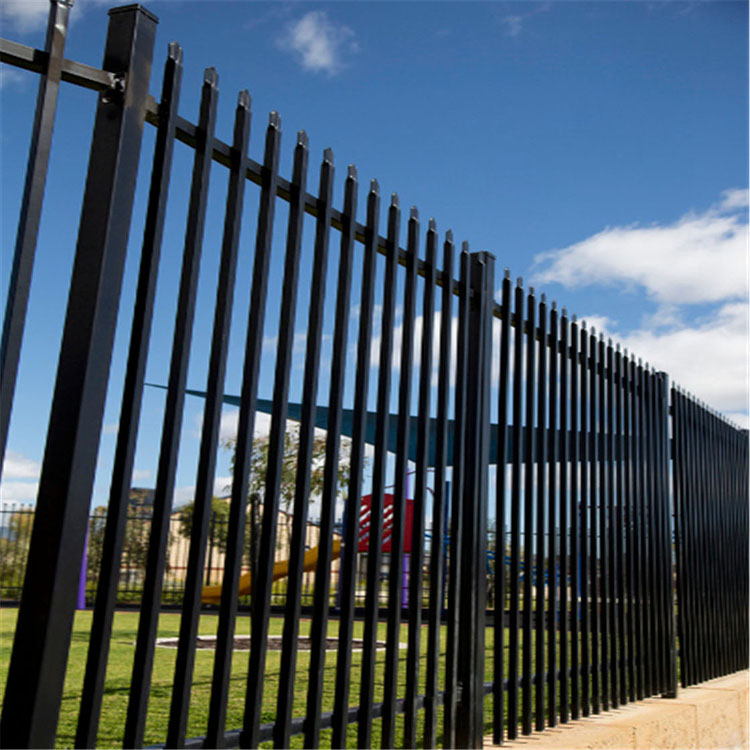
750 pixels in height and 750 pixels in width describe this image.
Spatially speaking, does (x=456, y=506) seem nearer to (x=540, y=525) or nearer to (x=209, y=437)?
(x=540, y=525)

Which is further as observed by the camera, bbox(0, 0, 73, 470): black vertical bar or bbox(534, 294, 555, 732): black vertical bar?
bbox(534, 294, 555, 732): black vertical bar

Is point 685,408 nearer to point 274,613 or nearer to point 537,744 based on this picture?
point 537,744

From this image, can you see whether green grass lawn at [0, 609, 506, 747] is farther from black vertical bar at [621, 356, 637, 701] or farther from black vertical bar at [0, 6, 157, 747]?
black vertical bar at [0, 6, 157, 747]

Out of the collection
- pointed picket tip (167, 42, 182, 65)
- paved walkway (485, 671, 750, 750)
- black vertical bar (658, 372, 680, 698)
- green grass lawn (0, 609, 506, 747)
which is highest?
pointed picket tip (167, 42, 182, 65)

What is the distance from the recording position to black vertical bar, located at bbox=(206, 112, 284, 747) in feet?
7.25

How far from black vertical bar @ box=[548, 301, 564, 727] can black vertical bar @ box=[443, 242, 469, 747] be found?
2.67 ft

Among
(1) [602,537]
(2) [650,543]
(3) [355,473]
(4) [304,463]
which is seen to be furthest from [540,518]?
(4) [304,463]

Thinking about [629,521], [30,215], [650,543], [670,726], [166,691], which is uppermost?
[30,215]

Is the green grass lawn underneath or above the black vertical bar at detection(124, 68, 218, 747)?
underneath

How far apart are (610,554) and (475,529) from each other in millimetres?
1718

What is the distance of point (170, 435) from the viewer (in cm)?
211

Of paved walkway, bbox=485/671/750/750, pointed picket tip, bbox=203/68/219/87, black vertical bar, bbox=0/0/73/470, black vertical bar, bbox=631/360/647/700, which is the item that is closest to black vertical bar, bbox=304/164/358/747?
pointed picket tip, bbox=203/68/219/87

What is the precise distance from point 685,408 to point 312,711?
446cm

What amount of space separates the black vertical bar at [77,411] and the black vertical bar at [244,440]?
439 mm
